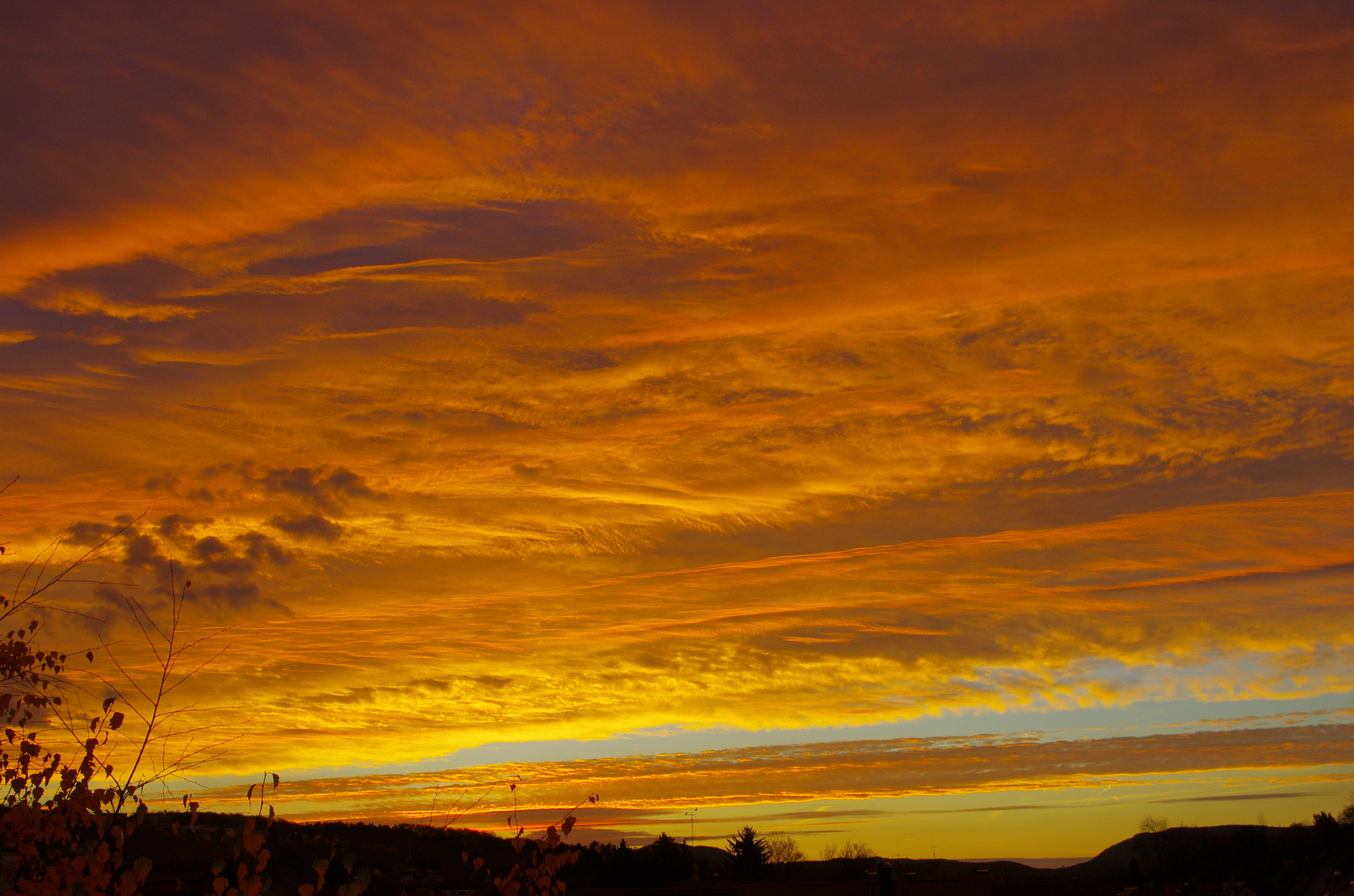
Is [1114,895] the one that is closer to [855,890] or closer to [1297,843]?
[855,890]

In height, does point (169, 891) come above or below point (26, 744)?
below

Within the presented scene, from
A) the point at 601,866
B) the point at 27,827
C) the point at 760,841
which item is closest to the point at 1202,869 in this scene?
the point at 760,841

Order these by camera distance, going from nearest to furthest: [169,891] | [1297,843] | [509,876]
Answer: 1. [509,876]
2. [169,891]
3. [1297,843]

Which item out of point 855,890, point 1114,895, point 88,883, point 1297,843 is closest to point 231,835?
point 88,883

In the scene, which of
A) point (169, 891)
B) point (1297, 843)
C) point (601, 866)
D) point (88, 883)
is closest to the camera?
point (88, 883)

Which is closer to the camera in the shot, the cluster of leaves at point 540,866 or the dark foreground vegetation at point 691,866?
the cluster of leaves at point 540,866

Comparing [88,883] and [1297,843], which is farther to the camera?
[1297,843]

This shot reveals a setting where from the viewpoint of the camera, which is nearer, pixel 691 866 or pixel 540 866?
pixel 540 866

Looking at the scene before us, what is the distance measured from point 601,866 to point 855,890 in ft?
104

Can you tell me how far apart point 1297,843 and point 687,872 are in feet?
230

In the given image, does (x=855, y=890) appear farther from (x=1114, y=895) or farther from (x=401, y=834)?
(x=401, y=834)

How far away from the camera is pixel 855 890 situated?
152ft

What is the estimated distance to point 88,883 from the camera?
8641mm

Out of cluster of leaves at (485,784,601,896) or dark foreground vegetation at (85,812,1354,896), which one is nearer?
cluster of leaves at (485,784,601,896)
